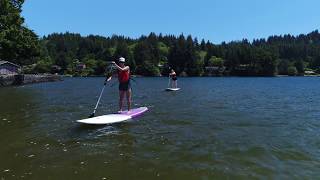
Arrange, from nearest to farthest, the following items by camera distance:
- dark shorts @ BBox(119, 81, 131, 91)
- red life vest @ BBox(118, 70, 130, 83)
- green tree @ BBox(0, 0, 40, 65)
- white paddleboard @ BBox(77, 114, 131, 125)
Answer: white paddleboard @ BBox(77, 114, 131, 125), red life vest @ BBox(118, 70, 130, 83), dark shorts @ BBox(119, 81, 131, 91), green tree @ BBox(0, 0, 40, 65)

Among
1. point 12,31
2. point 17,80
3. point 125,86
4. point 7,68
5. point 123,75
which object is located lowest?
point 17,80

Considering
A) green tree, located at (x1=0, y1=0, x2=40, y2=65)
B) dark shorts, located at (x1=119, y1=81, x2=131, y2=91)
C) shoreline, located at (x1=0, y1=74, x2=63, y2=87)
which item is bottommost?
shoreline, located at (x1=0, y1=74, x2=63, y2=87)

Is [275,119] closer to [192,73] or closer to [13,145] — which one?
[13,145]

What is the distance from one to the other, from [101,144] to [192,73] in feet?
608

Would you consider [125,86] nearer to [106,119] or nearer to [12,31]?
[106,119]

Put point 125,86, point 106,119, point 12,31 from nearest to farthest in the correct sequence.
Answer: point 106,119 → point 125,86 → point 12,31

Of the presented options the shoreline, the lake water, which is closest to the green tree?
the shoreline

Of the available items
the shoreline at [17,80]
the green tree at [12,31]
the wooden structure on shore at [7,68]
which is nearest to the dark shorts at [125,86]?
the green tree at [12,31]

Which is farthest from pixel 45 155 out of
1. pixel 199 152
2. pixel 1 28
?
pixel 1 28

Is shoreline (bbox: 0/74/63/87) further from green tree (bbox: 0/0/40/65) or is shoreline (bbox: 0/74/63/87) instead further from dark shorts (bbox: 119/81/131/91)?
dark shorts (bbox: 119/81/131/91)

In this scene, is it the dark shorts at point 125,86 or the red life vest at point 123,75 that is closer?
the red life vest at point 123,75

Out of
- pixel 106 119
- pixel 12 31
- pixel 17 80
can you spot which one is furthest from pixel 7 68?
pixel 106 119

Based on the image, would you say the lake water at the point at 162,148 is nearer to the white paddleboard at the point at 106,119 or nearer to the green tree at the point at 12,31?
the white paddleboard at the point at 106,119

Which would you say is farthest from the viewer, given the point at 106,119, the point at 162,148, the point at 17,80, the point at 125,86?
the point at 17,80
